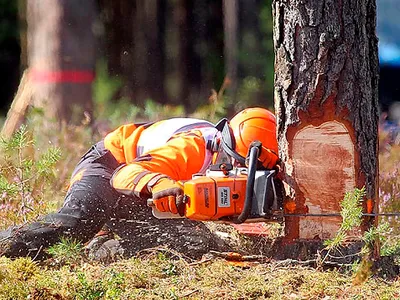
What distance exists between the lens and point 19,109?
8.27 meters

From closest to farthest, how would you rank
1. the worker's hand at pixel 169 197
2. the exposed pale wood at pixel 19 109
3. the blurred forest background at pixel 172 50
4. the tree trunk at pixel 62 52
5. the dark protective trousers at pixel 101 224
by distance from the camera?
the worker's hand at pixel 169 197 → the dark protective trousers at pixel 101 224 → the exposed pale wood at pixel 19 109 → the tree trunk at pixel 62 52 → the blurred forest background at pixel 172 50

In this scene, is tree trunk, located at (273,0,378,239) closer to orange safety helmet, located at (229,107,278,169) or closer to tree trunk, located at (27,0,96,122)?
orange safety helmet, located at (229,107,278,169)

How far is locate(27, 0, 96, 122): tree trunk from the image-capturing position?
31.3 feet

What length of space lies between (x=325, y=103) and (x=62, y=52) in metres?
5.93

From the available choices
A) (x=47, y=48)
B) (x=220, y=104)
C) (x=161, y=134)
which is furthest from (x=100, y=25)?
(x=161, y=134)

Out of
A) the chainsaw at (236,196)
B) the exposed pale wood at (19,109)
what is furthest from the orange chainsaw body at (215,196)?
the exposed pale wood at (19,109)

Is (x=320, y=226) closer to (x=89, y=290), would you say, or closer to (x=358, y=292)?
(x=358, y=292)

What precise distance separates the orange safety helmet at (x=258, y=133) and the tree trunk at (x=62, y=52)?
5102 mm

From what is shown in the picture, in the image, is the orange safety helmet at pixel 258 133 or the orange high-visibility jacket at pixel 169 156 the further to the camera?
the orange high-visibility jacket at pixel 169 156

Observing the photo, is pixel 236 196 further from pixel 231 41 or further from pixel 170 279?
pixel 231 41

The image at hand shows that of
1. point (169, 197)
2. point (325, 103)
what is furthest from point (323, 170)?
point (169, 197)

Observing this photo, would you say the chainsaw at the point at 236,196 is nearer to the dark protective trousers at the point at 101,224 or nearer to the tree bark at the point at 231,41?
the dark protective trousers at the point at 101,224

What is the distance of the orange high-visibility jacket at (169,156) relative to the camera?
448 centimetres

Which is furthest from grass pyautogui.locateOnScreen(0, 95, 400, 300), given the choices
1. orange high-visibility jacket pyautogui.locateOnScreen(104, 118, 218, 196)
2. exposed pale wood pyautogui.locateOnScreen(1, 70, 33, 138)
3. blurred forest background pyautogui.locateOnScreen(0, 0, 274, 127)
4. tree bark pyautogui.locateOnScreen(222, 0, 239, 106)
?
tree bark pyautogui.locateOnScreen(222, 0, 239, 106)
